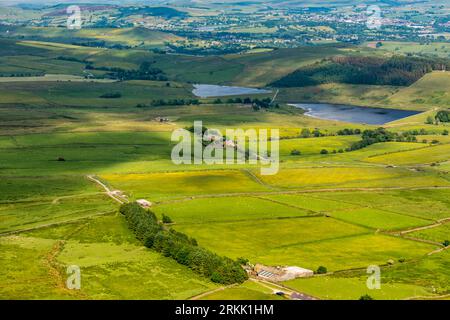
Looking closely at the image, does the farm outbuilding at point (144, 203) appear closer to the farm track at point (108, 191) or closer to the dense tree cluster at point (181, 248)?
the farm track at point (108, 191)

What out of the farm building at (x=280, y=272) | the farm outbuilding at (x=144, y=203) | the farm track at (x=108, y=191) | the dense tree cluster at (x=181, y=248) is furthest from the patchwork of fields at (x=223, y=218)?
the farm building at (x=280, y=272)

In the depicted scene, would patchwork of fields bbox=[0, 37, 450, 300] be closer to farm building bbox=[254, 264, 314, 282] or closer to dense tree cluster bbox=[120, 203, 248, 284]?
dense tree cluster bbox=[120, 203, 248, 284]

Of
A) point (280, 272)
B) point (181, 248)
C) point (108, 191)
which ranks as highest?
point (181, 248)

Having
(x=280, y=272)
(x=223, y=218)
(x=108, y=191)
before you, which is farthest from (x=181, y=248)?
(x=108, y=191)

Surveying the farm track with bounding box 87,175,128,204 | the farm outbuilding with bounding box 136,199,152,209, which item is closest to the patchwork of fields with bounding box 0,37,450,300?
the farm track with bounding box 87,175,128,204

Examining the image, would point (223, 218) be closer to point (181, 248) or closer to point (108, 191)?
point (181, 248)
